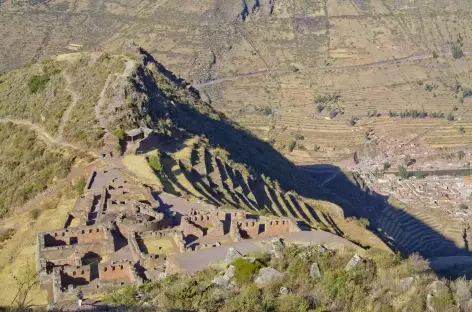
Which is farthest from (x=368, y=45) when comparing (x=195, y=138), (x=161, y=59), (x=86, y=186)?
(x=86, y=186)

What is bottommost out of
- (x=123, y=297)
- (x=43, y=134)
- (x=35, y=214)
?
(x=35, y=214)

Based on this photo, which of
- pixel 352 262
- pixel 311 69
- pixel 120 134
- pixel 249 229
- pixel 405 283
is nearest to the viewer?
pixel 405 283

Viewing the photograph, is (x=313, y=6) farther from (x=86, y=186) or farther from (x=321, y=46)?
(x=86, y=186)

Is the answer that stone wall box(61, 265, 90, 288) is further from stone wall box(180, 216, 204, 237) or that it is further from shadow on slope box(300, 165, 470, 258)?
shadow on slope box(300, 165, 470, 258)

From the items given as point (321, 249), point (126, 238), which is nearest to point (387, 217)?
point (126, 238)

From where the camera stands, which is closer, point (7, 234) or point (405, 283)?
point (405, 283)

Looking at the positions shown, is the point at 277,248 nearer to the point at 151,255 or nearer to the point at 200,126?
the point at 151,255
